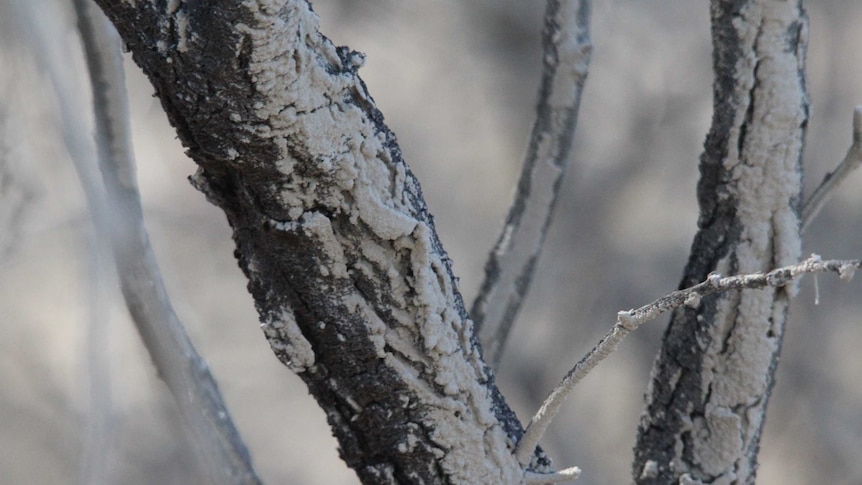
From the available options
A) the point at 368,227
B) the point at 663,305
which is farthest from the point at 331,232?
the point at 663,305

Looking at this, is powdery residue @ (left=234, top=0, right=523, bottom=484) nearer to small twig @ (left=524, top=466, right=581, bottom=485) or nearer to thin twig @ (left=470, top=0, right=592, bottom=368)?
small twig @ (left=524, top=466, right=581, bottom=485)

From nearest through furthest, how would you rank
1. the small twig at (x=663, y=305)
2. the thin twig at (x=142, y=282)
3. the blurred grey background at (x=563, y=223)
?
1. the small twig at (x=663, y=305)
2. the thin twig at (x=142, y=282)
3. the blurred grey background at (x=563, y=223)

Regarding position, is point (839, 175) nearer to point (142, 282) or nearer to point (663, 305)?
point (663, 305)

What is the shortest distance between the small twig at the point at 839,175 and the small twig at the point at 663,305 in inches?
8.0

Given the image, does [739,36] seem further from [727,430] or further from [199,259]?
[199,259]

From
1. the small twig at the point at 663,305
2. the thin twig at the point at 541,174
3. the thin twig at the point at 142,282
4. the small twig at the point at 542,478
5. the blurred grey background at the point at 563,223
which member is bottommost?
the small twig at the point at 542,478

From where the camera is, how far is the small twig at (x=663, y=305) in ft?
1.08

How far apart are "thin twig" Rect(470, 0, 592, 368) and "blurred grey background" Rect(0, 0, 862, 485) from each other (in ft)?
3.39

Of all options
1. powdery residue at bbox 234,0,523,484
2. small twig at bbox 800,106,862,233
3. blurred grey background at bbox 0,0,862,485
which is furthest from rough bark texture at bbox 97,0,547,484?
blurred grey background at bbox 0,0,862,485

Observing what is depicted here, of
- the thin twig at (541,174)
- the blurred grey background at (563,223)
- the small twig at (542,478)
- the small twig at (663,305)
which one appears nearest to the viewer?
the small twig at (663,305)

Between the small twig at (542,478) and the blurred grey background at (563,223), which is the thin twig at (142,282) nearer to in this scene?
the small twig at (542,478)

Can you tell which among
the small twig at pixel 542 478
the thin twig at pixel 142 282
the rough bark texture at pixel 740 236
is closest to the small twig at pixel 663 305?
the small twig at pixel 542 478

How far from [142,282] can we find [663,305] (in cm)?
40

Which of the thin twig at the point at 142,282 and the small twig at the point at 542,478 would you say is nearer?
the small twig at the point at 542,478
